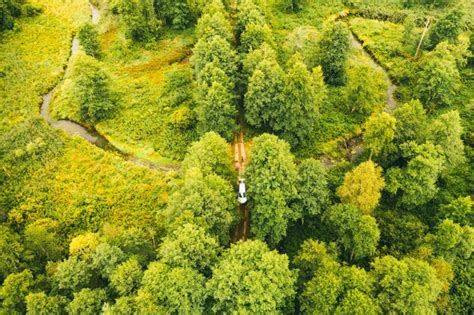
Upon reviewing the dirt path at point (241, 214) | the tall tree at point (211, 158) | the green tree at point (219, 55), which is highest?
the green tree at point (219, 55)

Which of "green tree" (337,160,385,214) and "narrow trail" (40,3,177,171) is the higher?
"green tree" (337,160,385,214)

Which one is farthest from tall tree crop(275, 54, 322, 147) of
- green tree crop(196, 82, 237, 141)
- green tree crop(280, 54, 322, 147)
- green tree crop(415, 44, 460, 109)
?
green tree crop(415, 44, 460, 109)

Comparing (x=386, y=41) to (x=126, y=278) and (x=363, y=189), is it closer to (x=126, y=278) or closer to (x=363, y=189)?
(x=363, y=189)

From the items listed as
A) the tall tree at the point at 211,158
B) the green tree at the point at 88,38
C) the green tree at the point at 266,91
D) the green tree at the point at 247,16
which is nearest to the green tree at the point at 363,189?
the tall tree at the point at 211,158

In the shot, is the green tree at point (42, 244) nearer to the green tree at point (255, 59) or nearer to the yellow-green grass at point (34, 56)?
the yellow-green grass at point (34, 56)

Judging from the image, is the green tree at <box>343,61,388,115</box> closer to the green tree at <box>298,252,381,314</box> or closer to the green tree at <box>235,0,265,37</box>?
the green tree at <box>235,0,265,37</box>

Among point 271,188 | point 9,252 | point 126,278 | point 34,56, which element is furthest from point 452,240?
point 34,56
